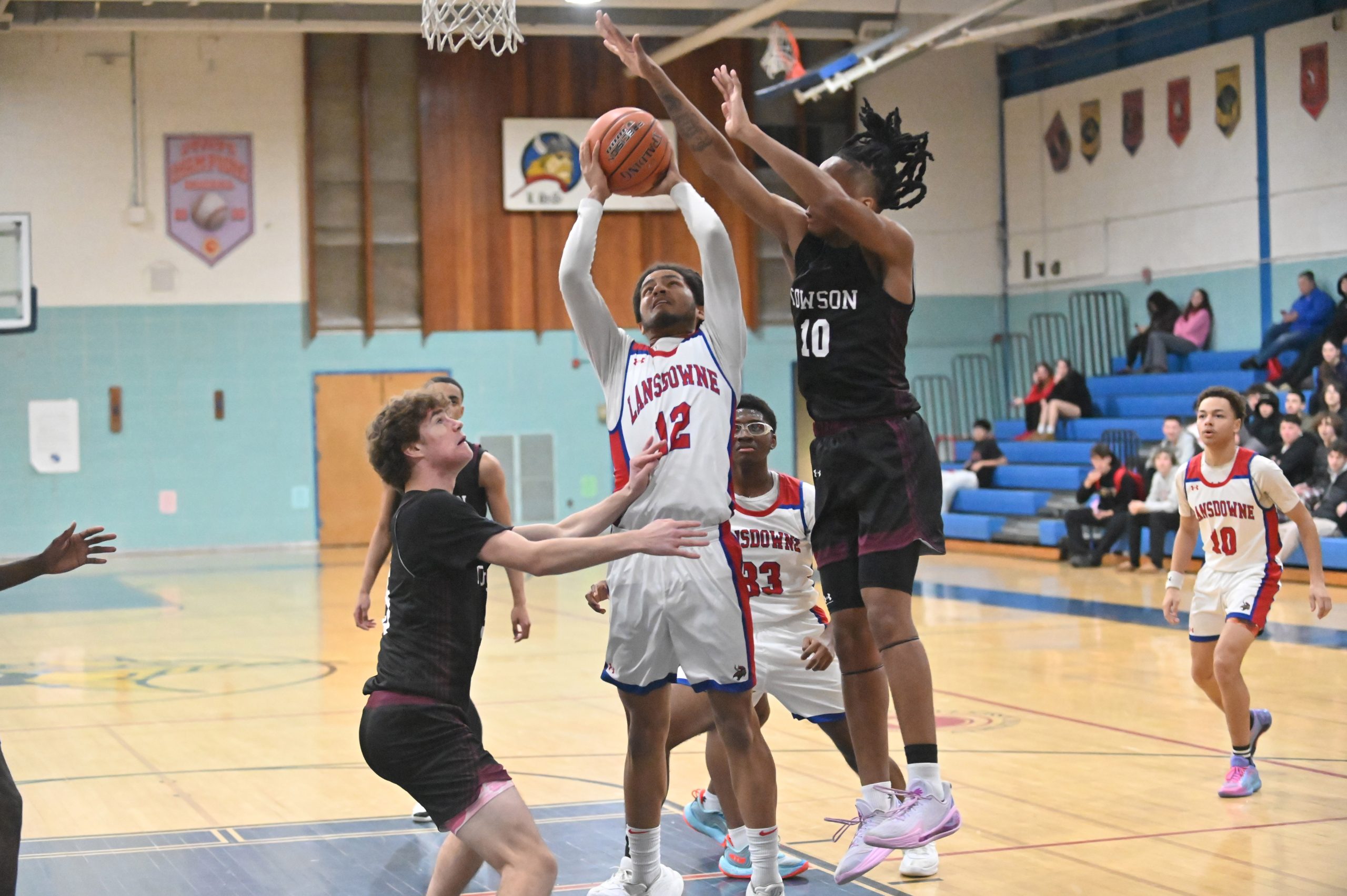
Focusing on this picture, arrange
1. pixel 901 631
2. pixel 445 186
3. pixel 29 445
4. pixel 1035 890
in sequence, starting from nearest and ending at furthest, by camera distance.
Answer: pixel 901 631 → pixel 1035 890 → pixel 29 445 → pixel 445 186

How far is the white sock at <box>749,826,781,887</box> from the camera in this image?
4.23 meters

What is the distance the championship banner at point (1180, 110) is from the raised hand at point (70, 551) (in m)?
17.2

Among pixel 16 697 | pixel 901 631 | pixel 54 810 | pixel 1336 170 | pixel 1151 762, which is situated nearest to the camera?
pixel 901 631

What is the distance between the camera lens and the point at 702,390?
14.1 feet

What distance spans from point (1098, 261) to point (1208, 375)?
3524mm

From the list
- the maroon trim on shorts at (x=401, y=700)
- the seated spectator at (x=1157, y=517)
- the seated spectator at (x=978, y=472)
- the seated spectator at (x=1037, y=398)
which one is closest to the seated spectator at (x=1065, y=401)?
the seated spectator at (x=1037, y=398)

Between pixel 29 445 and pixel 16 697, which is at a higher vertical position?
pixel 29 445

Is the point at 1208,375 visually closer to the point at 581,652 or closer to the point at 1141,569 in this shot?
the point at 1141,569

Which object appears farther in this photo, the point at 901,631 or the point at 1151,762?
the point at 1151,762

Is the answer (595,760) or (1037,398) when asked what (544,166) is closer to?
(1037,398)

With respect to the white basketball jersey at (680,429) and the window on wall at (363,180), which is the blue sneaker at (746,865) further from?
the window on wall at (363,180)

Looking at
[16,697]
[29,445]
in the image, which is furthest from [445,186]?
[16,697]

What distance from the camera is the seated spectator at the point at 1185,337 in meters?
17.9

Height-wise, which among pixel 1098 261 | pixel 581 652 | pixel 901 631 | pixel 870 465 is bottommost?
pixel 581 652
